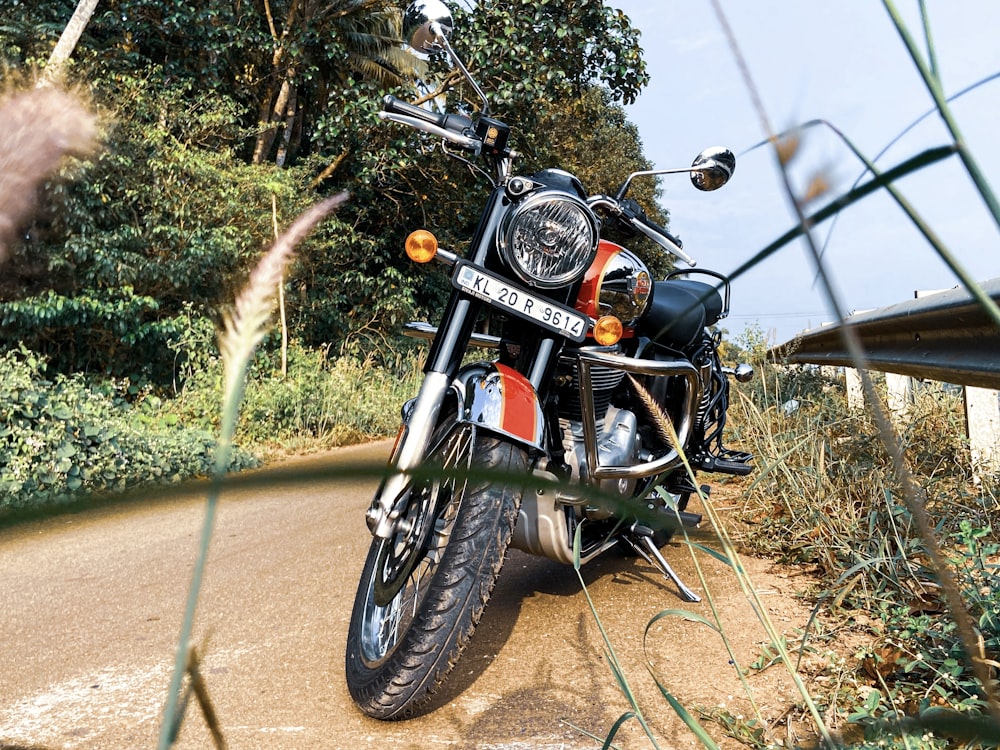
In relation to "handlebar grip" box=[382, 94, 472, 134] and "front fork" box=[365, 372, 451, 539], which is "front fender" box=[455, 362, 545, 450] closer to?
"front fork" box=[365, 372, 451, 539]

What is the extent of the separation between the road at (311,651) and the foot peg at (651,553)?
0.06 meters

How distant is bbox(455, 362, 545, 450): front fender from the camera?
1967 millimetres

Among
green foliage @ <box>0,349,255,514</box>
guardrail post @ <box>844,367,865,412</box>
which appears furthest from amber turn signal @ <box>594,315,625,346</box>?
green foliage @ <box>0,349,255,514</box>

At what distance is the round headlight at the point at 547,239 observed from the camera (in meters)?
2.25

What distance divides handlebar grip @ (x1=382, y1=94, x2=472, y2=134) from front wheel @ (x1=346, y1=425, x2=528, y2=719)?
104 centimetres

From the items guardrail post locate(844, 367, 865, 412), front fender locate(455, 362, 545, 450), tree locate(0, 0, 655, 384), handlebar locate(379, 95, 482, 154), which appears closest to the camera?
front fender locate(455, 362, 545, 450)

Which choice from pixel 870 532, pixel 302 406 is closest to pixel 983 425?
pixel 870 532

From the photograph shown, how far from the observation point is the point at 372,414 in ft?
27.1

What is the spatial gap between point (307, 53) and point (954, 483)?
11.6 metres

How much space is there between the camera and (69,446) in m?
5.01

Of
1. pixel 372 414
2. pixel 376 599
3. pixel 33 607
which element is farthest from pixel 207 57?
pixel 376 599

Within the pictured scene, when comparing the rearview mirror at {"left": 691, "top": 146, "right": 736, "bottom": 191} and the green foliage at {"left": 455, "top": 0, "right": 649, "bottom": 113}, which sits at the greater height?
the green foliage at {"left": 455, "top": 0, "right": 649, "bottom": 113}

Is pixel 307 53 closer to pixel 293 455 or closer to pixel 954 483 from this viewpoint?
pixel 293 455

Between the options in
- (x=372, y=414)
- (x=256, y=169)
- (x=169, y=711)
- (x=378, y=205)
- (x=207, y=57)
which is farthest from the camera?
(x=378, y=205)
